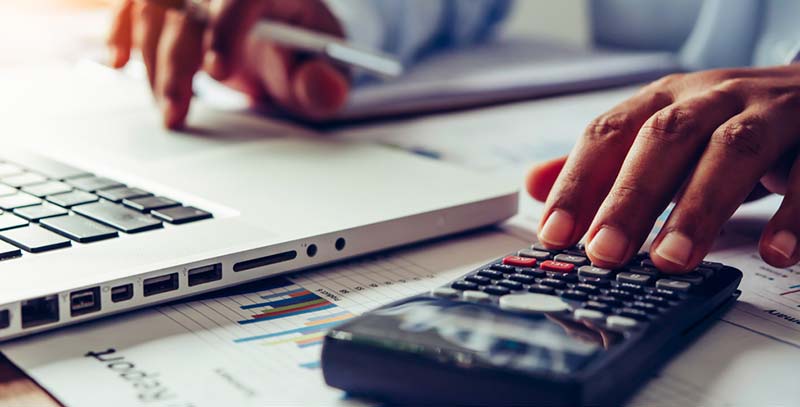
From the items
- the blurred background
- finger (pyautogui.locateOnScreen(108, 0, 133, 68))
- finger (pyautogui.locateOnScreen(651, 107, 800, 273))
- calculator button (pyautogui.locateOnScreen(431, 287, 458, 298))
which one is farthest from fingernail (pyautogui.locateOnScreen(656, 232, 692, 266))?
→ the blurred background

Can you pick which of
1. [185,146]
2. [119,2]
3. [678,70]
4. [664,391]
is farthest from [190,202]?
[678,70]

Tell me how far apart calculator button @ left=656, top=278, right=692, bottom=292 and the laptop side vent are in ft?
0.60

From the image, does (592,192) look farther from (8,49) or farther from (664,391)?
(8,49)

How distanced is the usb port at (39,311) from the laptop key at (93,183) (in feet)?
0.46

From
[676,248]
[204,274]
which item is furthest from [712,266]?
[204,274]

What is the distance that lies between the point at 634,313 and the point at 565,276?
0.19ft

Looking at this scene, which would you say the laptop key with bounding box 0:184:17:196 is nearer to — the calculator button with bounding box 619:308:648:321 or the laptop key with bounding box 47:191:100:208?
the laptop key with bounding box 47:191:100:208

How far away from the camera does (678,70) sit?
42.0 inches

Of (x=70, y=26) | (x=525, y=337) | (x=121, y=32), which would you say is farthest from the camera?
(x=70, y=26)

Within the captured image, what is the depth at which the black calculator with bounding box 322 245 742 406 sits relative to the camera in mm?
305

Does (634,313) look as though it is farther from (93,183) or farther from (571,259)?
(93,183)

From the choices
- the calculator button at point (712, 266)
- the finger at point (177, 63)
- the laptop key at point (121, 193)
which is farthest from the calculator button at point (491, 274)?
the finger at point (177, 63)

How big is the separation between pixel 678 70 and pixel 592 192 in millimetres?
651

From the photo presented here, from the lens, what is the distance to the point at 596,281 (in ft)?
1.32
